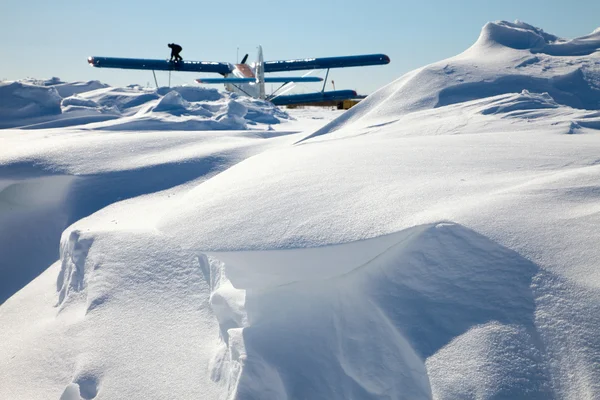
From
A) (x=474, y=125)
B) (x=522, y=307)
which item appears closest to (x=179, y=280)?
(x=522, y=307)

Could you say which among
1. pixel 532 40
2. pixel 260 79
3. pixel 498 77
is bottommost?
pixel 498 77

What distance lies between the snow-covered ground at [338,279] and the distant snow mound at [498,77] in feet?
2.57

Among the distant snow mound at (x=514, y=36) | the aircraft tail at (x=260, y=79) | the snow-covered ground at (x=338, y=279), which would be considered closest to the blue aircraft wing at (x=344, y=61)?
the aircraft tail at (x=260, y=79)

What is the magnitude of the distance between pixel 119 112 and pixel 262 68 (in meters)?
8.94

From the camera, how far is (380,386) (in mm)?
1242

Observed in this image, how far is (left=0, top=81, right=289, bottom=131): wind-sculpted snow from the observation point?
624cm

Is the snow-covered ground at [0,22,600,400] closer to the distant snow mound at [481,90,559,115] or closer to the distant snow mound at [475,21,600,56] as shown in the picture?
the distant snow mound at [481,90,559,115]

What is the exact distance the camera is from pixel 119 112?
7.67 meters

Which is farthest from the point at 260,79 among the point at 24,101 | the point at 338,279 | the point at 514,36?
the point at 338,279

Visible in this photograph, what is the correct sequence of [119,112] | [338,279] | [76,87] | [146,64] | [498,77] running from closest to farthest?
1. [338,279]
2. [498,77]
3. [119,112]
4. [76,87]
5. [146,64]

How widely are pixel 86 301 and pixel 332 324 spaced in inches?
47.6

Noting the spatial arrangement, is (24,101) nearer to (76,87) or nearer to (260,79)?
(76,87)

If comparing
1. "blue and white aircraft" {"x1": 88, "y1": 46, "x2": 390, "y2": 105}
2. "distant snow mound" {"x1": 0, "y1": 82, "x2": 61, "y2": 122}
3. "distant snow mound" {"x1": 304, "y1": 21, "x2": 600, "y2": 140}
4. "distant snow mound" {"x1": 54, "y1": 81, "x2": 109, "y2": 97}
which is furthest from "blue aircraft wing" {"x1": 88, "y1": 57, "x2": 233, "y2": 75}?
"distant snow mound" {"x1": 304, "y1": 21, "x2": 600, "y2": 140}

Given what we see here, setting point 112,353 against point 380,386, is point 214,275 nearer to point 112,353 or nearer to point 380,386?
point 112,353
